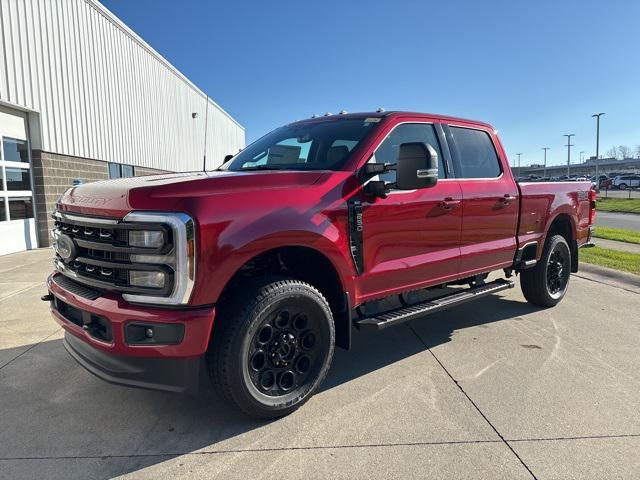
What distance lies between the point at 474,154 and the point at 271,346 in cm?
297

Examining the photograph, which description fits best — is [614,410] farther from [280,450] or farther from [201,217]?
[201,217]

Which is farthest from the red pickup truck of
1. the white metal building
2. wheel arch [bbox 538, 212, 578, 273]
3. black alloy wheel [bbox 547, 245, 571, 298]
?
the white metal building

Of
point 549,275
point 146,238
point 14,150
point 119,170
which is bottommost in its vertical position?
point 549,275

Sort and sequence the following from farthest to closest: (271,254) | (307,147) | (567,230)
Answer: (567,230) → (307,147) → (271,254)

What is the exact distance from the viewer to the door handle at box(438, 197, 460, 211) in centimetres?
399

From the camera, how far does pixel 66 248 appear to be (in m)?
3.02

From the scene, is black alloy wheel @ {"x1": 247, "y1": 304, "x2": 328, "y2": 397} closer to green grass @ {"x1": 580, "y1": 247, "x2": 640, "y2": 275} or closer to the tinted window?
the tinted window

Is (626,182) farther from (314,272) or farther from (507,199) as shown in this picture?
(314,272)

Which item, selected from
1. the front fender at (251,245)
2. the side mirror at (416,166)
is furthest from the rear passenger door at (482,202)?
the front fender at (251,245)

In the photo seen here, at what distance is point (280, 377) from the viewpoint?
119 inches

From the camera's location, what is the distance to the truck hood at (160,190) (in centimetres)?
256

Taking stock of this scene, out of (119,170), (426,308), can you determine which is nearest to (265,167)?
(426,308)

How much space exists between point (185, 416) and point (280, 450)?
77 cm

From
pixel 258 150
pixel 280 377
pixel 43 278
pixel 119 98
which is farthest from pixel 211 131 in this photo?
pixel 280 377
